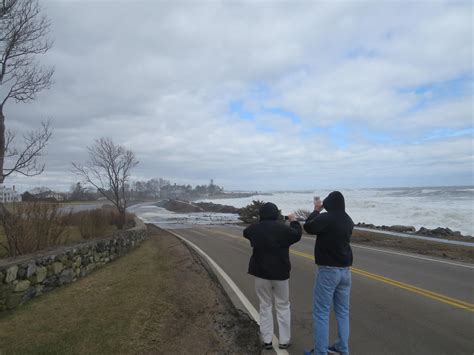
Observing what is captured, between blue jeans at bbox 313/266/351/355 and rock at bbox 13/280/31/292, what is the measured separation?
544 cm

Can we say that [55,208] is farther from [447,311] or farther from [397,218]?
[397,218]

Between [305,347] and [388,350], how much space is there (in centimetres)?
104

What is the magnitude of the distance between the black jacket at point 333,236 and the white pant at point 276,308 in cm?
72

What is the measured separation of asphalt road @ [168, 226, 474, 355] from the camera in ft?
15.9

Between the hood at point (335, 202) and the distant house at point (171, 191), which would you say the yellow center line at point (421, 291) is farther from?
the distant house at point (171, 191)

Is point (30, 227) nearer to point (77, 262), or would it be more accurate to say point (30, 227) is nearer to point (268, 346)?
point (77, 262)

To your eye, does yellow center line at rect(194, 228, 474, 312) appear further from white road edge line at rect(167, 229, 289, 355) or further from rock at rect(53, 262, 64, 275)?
rock at rect(53, 262, 64, 275)

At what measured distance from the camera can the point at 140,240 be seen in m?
17.7

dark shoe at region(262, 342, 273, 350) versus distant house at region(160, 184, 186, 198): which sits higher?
distant house at region(160, 184, 186, 198)

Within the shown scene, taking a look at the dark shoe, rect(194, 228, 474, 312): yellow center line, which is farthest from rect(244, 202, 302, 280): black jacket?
rect(194, 228, 474, 312): yellow center line

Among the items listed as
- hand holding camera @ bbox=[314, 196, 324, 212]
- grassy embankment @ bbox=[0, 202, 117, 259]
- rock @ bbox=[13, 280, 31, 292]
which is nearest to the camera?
hand holding camera @ bbox=[314, 196, 324, 212]

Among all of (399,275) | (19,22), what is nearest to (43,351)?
(399,275)

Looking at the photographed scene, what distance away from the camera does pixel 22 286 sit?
6746 mm

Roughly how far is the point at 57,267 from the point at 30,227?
143cm
